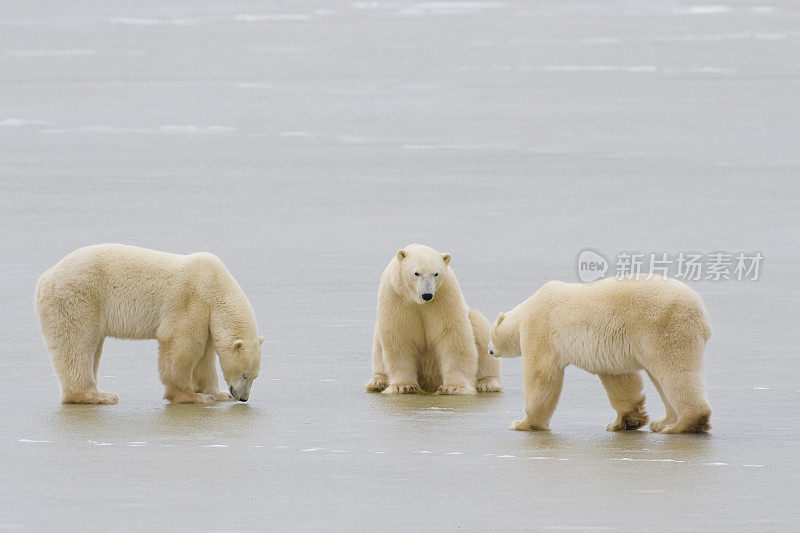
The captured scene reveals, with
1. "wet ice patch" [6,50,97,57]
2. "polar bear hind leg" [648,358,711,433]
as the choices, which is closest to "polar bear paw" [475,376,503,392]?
"polar bear hind leg" [648,358,711,433]

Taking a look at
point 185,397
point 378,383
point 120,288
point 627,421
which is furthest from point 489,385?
point 120,288

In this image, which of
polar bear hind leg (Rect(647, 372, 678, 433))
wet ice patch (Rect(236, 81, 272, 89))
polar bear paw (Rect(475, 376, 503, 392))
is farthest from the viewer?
wet ice patch (Rect(236, 81, 272, 89))

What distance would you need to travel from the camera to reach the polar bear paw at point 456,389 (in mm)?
9109

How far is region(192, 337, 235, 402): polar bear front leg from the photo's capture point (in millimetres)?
8844

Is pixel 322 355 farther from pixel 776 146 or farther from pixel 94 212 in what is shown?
pixel 776 146

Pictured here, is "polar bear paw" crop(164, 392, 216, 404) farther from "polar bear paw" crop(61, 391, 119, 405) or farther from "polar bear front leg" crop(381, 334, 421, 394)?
"polar bear front leg" crop(381, 334, 421, 394)

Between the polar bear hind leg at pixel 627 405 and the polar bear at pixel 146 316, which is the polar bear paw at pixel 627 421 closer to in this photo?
the polar bear hind leg at pixel 627 405

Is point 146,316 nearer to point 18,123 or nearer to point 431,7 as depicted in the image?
point 18,123

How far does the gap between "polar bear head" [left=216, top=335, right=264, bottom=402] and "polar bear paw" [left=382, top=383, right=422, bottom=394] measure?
94cm

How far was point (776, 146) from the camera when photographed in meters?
19.4

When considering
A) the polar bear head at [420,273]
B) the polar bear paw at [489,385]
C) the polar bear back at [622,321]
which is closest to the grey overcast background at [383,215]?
the polar bear paw at [489,385]

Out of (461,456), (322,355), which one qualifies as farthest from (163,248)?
(461,456)

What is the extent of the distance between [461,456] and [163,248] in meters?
7.63

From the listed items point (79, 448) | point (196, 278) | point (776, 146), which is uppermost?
point (776, 146)
